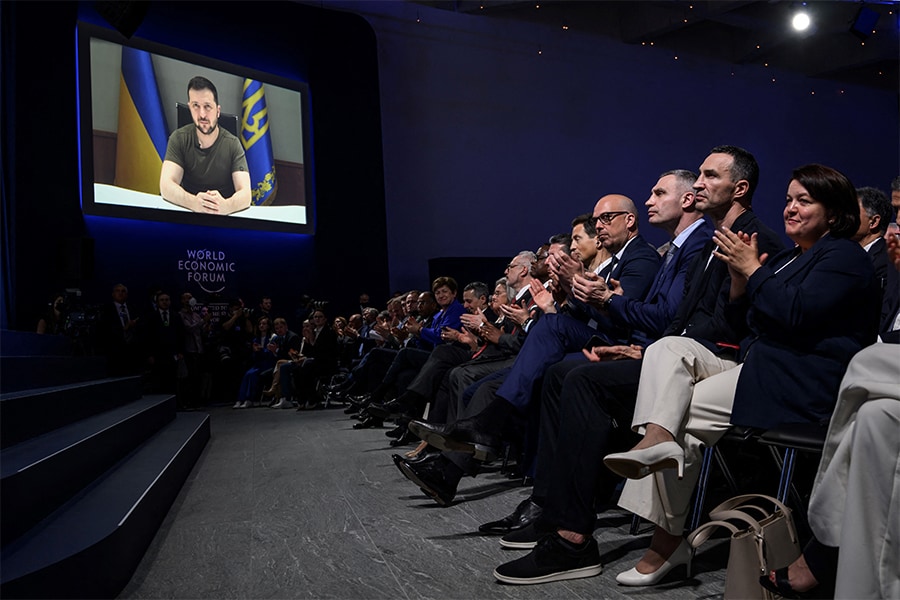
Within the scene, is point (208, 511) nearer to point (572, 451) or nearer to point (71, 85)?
point (572, 451)

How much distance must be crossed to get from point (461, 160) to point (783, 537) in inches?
427

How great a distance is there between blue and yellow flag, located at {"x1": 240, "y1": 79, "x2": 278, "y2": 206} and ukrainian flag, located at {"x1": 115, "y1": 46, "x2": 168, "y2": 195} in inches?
43.6

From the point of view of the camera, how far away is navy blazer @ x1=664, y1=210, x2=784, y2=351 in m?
Result: 2.22

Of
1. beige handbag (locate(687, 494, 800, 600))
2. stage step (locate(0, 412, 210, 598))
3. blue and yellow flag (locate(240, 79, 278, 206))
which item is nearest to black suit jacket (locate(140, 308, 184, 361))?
blue and yellow flag (locate(240, 79, 278, 206))

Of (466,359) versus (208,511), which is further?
(466,359)

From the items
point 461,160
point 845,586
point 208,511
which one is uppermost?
point 461,160

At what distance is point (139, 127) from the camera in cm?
902

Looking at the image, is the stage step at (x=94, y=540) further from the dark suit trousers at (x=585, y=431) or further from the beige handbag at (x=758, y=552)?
the beige handbag at (x=758, y=552)

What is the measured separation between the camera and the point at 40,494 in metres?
2.11

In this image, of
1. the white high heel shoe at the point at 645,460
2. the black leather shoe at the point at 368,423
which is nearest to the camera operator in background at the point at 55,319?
the black leather shoe at the point at 368,423

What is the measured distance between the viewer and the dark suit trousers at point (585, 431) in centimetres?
203

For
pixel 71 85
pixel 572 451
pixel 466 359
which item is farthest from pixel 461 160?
pixel 572 451

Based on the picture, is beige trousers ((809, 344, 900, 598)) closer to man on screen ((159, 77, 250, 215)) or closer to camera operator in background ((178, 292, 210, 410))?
camera operator in background ((178, 292, 210, 410))

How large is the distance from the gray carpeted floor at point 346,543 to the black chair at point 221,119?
6.33 metres
